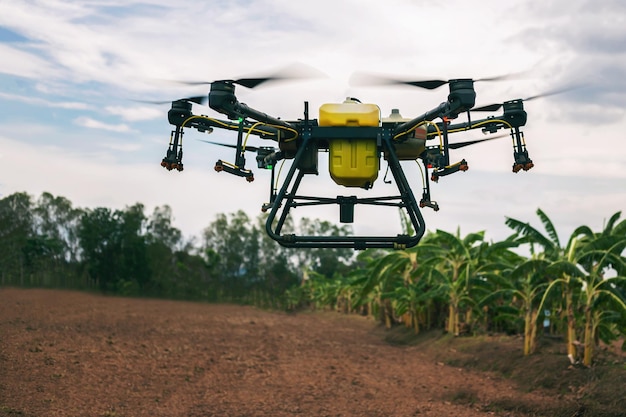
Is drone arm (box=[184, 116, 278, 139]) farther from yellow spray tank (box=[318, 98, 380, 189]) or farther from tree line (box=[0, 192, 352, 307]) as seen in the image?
tree line (box=[0, 192, 352, 307])

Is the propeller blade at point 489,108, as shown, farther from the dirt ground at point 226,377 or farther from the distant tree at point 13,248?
the distant tree at point 13,248

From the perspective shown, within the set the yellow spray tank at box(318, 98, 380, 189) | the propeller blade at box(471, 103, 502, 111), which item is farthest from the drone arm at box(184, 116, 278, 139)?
the propeller blade at box(471, 103, 502, 111)

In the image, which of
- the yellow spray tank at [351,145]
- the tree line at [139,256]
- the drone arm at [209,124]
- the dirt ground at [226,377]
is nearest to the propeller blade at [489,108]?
the yellow spray tank at [351,145]

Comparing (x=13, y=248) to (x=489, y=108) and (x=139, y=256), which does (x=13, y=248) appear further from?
(x=489, y=108)

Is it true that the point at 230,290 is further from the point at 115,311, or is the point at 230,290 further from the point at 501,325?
the point at 501,325

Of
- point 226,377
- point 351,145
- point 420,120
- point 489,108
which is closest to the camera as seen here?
point 420,120

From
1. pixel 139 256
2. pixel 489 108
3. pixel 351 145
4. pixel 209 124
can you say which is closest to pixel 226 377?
pixel 209 124
